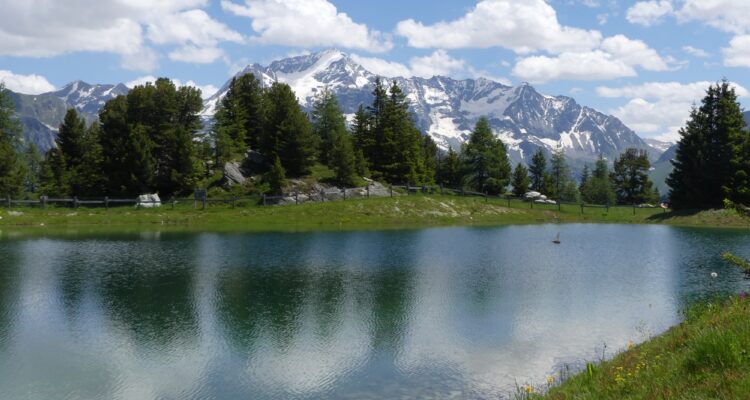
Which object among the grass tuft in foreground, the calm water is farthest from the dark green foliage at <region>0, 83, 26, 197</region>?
the grass tuft in foreground

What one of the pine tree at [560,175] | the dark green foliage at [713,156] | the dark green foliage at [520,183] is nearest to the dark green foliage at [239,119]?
the dark green foliage at [520,183]

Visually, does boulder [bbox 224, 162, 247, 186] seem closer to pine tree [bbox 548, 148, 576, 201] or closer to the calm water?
the calm water

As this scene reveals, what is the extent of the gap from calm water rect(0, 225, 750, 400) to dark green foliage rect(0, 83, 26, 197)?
33.2 metres

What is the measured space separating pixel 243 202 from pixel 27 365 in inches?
2491

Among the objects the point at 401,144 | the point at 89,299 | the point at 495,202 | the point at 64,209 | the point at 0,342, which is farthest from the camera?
the point at 401,144

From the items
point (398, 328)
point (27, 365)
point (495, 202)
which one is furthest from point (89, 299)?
point (495, 202)

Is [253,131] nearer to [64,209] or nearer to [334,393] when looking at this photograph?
[64,209]

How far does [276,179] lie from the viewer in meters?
85.1

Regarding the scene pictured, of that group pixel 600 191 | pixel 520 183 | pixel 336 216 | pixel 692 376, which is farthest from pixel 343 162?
pixel 600 191

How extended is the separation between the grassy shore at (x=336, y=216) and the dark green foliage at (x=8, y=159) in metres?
7.71

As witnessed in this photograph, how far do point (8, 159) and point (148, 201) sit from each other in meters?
21.0

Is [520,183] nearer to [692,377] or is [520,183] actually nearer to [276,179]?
[276,179]

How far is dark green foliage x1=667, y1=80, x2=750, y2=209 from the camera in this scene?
8450 cm

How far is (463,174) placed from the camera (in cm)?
11381
